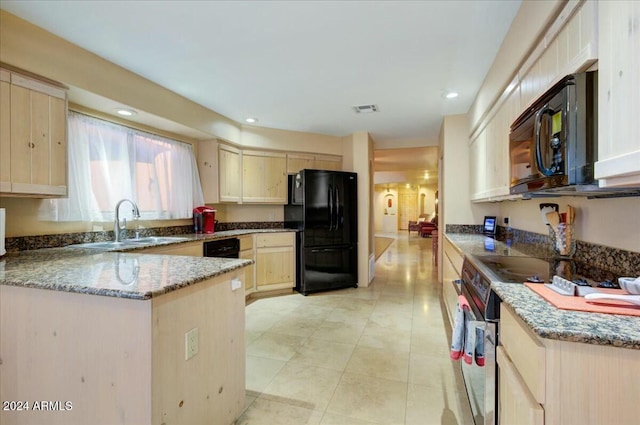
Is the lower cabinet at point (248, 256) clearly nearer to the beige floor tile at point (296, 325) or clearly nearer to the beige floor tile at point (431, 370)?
the beige floor tile at point (296, 325)

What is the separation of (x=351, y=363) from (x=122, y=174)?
2879 millimetres

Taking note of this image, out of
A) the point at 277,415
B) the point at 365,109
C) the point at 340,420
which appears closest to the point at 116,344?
the point at 277,415

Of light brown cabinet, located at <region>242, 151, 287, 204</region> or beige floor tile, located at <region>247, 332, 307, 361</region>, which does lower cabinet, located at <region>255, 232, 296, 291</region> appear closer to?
light brown cabinet, located at <region>242, 151, 287, 204</region>

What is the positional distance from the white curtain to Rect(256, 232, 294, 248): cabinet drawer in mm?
958

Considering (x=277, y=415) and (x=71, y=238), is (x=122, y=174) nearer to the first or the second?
(x=71, y=238)

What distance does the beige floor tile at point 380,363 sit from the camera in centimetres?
225

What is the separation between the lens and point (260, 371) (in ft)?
7.57

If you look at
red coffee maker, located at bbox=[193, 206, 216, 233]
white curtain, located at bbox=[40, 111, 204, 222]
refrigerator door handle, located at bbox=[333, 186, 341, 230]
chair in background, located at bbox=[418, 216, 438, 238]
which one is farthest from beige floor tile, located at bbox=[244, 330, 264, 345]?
chair in background, located at bbox=[418, 216, 438, 238]

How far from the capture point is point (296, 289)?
459cm

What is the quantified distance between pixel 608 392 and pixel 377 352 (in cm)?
199

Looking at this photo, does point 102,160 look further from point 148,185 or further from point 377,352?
point 377,352

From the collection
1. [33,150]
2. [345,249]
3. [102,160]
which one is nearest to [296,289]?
[345,249]

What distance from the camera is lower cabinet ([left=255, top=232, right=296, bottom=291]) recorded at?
4.29 m

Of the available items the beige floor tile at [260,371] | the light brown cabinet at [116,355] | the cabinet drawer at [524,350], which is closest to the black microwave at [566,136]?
the cabinet drawer at [524,350]
